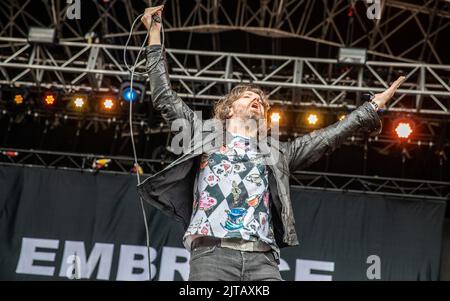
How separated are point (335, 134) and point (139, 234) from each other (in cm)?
606

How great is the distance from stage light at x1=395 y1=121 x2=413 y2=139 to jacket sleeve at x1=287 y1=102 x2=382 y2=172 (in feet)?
19.8

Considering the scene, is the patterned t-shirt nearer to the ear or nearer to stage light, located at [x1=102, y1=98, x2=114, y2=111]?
the ear

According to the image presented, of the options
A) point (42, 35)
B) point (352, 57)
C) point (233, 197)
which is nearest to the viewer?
point (233, 197)

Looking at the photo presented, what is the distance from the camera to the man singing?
8.05 feet

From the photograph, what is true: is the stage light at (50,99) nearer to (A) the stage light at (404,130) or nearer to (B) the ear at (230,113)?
(A) the stage light at (404,130)

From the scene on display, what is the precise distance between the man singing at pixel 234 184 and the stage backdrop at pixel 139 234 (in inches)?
219

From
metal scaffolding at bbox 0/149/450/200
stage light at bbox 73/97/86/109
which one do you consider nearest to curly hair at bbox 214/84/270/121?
metal scaffolding at bbox 0/149/450/200

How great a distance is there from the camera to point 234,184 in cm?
260

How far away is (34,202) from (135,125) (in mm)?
2538

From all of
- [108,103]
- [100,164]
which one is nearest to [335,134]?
[108,103]

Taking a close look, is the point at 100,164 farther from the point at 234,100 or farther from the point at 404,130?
the point at 234,100

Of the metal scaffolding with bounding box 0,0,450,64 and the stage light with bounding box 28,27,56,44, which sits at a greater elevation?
the metal scaffolding with bounding box 0,0,450,64

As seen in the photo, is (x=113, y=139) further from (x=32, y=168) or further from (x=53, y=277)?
(x=53, y=277)
